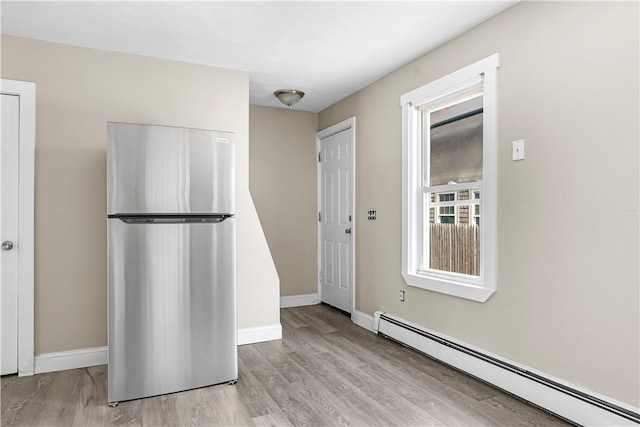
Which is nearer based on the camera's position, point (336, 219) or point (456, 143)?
point (456, 143)

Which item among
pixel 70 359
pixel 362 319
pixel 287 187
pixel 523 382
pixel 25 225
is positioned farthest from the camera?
pixel 287 187

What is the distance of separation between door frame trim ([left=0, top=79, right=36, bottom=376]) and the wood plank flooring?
0.22 m

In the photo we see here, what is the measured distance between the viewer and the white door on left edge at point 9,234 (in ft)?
9.00

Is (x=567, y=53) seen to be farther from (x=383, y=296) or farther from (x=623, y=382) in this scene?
(x=383, y=296)

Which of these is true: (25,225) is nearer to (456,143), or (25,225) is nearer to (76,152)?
(76,152)

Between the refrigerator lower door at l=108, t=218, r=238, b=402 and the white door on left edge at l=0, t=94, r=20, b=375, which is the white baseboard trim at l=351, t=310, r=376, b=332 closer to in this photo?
the refrigerator lower door at l=108, t=218, r=238, b=402

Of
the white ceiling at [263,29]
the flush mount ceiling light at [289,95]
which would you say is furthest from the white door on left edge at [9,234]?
the flush mount ceiling light at [289,95]

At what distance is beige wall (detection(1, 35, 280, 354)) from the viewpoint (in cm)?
285

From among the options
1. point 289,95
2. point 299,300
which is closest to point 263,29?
point 289,95

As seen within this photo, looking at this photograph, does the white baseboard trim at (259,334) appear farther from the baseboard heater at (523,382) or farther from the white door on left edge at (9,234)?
the white door on left edge at (9,234)

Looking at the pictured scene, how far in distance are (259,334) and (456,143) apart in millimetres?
2295

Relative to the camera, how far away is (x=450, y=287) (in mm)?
2871

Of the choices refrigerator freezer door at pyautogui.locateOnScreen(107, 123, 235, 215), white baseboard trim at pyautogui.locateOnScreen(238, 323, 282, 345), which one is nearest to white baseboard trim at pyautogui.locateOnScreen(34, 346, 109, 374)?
white baseboard trim at pyautogui.locateOnScreen(238, 323, 282, 345)

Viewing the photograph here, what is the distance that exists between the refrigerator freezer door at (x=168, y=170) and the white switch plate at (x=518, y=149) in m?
1.78
